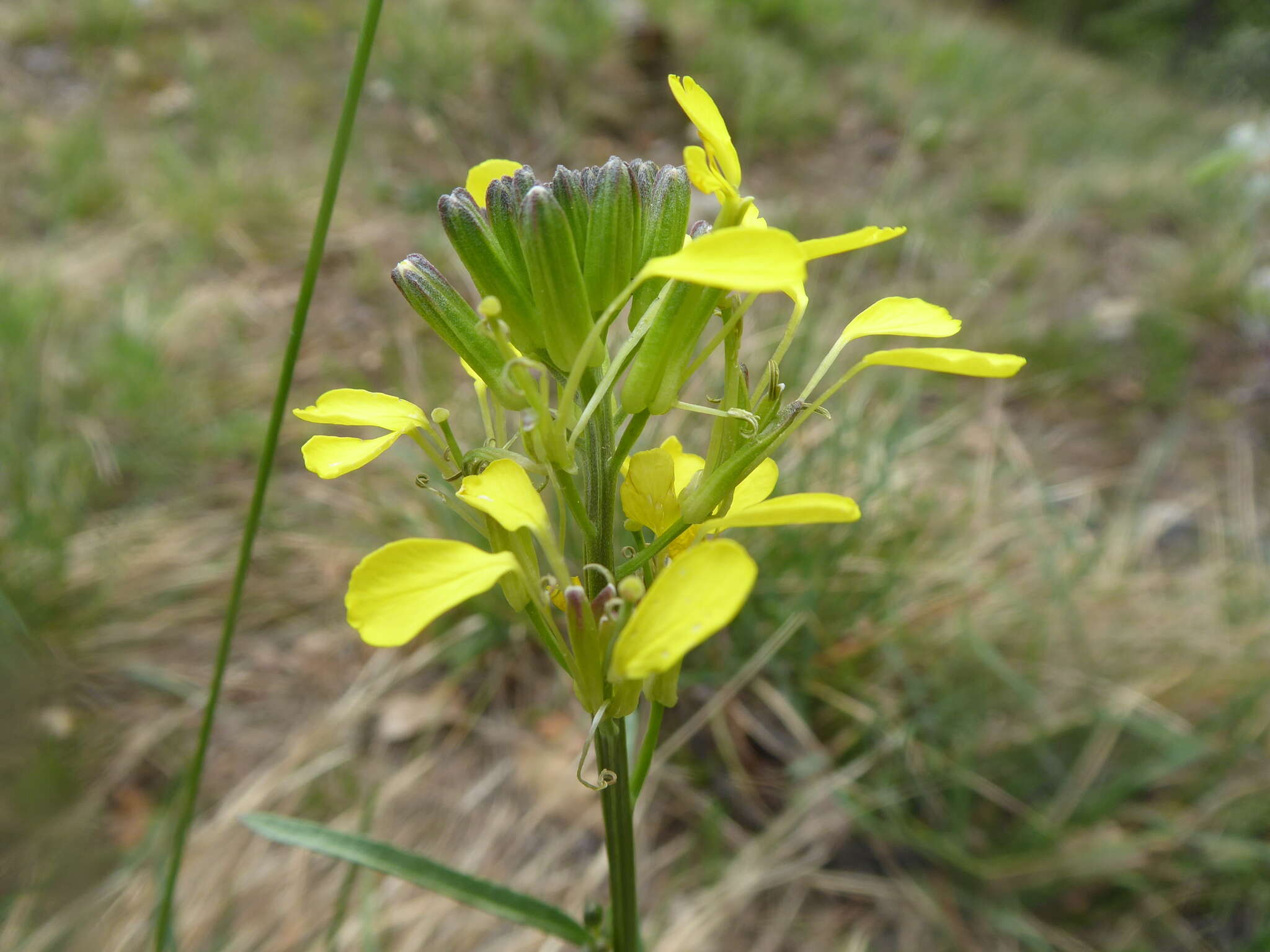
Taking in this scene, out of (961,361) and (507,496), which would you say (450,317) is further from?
Result: (961,361)

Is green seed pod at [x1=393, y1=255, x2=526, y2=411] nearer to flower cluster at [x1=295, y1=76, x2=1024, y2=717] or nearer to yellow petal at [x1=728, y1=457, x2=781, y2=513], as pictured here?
flower cluster at [x1=295, y1=76, x2=1024, y2=717]

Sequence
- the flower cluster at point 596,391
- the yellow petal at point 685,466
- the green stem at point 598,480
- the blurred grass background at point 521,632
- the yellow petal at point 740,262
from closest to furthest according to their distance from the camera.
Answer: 1. the yellow petal at point 740,262
2. the flower cluster at point 596,391
3. the green stem at point 598,480
4. the yellow petal at point 685,466
5. the blurred grass background at point 521,632

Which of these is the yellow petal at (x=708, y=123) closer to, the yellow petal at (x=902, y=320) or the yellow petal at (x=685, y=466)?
the yellow petal at (x=902, y=320)

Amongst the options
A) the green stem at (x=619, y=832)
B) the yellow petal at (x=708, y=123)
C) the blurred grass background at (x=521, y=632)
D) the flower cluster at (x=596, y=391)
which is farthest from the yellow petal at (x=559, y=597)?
the blurred grass background at (x=521, y=632)

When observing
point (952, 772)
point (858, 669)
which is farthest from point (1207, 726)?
point (858, 669)

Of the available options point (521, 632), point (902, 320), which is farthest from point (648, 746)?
point (521, 632)

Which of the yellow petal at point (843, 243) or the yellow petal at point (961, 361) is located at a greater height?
the yellow petal at point (843, 243)
